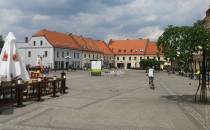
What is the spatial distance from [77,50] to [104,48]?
26612 millimetres

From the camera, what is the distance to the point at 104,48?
132 meters

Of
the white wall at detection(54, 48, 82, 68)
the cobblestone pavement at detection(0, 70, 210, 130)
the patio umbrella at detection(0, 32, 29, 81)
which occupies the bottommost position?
the cobblestone pavement at detection(0, 70, 210, 130)

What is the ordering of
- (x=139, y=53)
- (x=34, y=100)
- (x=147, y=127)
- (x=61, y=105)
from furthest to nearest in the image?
1. (x=139, y=53)
2. (x=34, y=100)
3. (x=61, y=105)
4. (x=147, y=127)

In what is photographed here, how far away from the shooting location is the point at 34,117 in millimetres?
12148

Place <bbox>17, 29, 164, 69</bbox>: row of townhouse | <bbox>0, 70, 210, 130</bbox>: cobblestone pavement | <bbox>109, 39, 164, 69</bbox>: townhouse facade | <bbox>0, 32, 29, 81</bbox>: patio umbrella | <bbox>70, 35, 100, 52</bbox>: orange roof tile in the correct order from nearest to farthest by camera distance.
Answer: <bbox>0, 70, 210, 130</bbox>: cobblestone pavement, <bbox>0, 32, 29, 81</bbox>: patio umbrella, <bbox>17, 29, 164, 69</bbox>: row of townhouse, <bbox>70, 35, 100, 52</bbox>: orange roof tile, <bbox>109, 39, 164, 69</bbox>: townhouse facade

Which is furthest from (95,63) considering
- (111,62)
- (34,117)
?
(111,62)

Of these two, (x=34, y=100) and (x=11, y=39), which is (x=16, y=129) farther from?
(x=11, y=39)

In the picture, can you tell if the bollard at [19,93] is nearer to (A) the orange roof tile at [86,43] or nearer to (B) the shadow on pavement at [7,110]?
(B) the shadow on pavement at [7,110]

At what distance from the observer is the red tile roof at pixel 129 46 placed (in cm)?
13312

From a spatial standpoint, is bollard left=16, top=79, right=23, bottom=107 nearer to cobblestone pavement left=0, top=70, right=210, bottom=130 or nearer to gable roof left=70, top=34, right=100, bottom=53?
cobblestone pavement left=0, top=70, right=210, bottom=130

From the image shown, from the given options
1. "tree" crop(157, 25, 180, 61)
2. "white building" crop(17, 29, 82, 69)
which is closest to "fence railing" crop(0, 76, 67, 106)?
"tree" crop(157, 25, 180, 61)

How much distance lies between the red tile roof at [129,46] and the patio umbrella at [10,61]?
11515 centimetres

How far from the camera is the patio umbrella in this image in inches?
688

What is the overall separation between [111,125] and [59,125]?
57.1 inches
